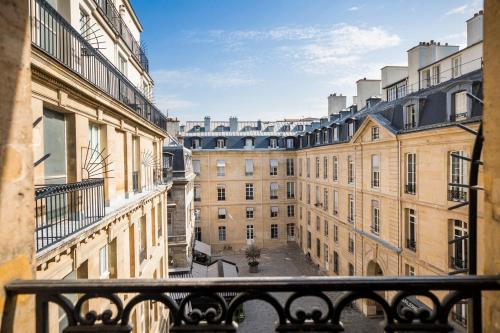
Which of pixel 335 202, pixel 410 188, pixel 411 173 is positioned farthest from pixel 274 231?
pixel 411 173

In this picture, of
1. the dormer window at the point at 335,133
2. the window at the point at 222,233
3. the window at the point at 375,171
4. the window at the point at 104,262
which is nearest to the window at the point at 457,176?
the window at the point at 375,171

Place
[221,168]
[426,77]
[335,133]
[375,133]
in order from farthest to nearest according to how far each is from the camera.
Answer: [221,168] → [335,133] → [426,77] → [375,133]

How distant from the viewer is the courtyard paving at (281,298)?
1841 cm

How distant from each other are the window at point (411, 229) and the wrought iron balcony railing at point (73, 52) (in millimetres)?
14468

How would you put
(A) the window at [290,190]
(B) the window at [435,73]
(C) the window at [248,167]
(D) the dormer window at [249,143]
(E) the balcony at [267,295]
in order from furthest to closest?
(A) the window at [290,190]
(D) the dormer window at [249,143]
(C) the window at [248,167]
(B) the window at [435,73]
(E) the balcony at [267,295]

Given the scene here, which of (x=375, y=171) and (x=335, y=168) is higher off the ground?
(x=335, y=168)

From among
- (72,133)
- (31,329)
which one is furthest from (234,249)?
(31,329)

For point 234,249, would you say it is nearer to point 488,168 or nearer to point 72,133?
point 72,133

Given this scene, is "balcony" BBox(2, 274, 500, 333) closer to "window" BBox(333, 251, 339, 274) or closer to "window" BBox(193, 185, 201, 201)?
"window" BBox(333, 251, 339, 274)

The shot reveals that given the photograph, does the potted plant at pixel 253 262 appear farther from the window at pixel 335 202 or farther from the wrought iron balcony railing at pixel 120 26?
the wrought iron balcony railing at pixel 120 26

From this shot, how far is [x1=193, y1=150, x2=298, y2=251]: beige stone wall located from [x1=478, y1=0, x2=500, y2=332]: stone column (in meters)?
34.6

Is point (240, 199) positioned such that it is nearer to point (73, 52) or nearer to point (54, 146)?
point (73, 52)

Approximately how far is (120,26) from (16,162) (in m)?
12.3

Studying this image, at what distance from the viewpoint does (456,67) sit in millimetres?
21188
